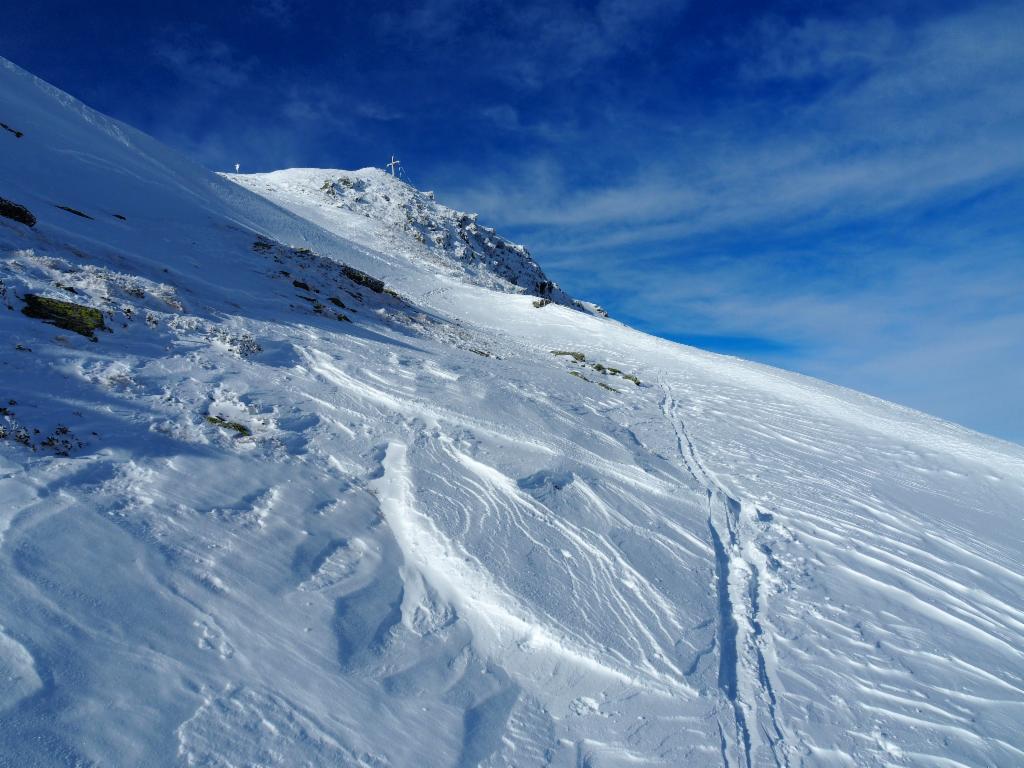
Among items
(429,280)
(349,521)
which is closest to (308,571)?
(349,521)

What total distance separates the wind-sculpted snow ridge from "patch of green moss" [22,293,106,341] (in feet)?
102

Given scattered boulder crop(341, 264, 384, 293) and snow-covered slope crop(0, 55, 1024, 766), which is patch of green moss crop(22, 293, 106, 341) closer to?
snow-covered slope crop(0, 55, 1024, 766)

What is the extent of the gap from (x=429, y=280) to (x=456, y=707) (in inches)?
1202

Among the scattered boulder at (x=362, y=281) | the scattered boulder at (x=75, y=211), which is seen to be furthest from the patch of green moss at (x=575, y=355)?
the scattered boulder at (x=75, y=211)

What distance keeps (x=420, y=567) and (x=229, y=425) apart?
9.86ft

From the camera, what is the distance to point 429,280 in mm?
32719

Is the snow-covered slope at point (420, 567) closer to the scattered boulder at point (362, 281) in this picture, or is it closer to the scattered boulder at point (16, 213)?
the scattered boulder at point (16, 213)

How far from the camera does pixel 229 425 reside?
6254 mm

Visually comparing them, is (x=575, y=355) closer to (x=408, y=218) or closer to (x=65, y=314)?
(x=65, y=314)

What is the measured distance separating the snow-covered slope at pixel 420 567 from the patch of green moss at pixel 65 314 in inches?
3.2

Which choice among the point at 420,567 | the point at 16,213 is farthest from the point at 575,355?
the point at 16,213

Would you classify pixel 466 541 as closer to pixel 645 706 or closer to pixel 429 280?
pixel 645 706

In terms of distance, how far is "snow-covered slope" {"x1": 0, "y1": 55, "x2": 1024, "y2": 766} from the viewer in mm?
3395

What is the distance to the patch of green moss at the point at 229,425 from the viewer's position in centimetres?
620
